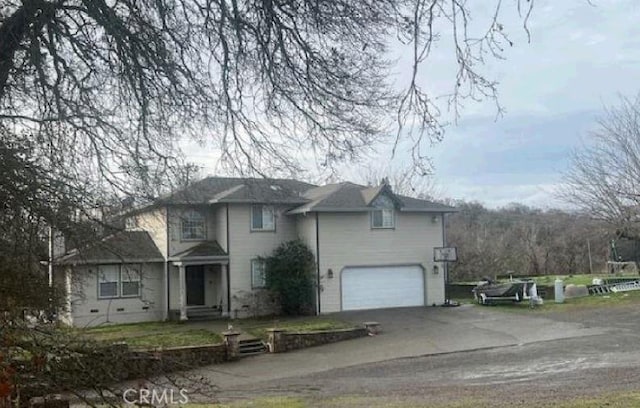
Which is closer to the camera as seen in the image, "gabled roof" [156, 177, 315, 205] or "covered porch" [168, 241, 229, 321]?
"gabled roof" [156, 177, 315, 205]

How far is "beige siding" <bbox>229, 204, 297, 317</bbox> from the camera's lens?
29.7 meters

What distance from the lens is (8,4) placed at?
28.0ft

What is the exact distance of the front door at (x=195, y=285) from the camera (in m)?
31.2

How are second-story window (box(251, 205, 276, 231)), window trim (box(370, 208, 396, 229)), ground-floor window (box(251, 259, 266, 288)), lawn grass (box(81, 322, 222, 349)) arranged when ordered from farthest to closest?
window trim (box(370, 208, 396, 229)), second-story window (box(251, 205, 276, 231)), ground-floor window (box(251, 259, 266, 288)), lawn grass (box(81, 322, 222, 349))

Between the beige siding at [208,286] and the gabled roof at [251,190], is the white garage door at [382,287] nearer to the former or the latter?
the beige siding at [208,286]

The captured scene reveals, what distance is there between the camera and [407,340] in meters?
22.6

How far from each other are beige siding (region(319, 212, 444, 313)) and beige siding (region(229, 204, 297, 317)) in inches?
93.3

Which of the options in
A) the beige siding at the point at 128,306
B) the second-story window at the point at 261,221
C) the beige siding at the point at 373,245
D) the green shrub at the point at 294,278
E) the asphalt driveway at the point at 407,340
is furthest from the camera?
the second-story window at the point at 261,221

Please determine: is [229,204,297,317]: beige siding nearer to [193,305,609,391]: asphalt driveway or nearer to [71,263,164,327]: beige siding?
[71,263,164,327]: beige siding

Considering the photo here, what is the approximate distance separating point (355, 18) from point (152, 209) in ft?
20.3

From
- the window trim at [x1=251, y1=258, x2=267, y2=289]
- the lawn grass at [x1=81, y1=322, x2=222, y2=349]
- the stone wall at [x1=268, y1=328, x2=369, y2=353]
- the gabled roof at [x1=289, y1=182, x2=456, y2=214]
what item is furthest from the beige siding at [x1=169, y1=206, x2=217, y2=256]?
the stone wall at [x1=268, y1=328, x2=369, y2=353]

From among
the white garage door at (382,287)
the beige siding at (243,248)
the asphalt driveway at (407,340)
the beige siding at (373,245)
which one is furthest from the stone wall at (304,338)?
the beige siding at (243,248)

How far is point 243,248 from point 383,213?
636cm

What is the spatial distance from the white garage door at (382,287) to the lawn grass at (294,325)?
113 inches
